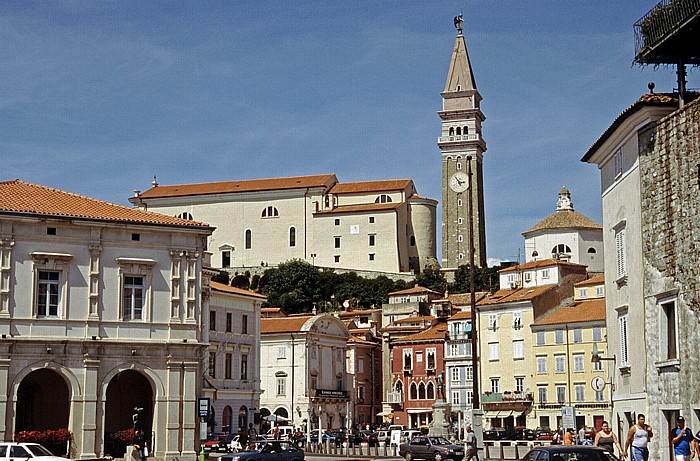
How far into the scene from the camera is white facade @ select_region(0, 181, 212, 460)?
39969mm

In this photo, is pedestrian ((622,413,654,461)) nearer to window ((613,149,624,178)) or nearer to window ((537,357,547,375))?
window ((613,149,624,178))

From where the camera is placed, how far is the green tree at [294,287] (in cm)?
13775

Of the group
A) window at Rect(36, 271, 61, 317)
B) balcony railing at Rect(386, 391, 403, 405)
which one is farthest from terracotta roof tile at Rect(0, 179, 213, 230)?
balcony railing at Rect(386, 391, 403, 405)

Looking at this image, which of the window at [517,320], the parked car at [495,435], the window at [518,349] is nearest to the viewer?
the parked car at [495,435]

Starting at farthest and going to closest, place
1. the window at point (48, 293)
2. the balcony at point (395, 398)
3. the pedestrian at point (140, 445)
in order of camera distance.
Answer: the balcony at point (395, 398) < the window at point (48, 293) < the pedestrian at point (140, 445)

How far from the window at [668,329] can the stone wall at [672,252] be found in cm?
6

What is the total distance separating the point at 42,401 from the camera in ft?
139

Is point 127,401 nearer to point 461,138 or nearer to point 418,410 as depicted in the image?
point 418,410

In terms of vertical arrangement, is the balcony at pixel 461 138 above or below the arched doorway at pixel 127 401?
above

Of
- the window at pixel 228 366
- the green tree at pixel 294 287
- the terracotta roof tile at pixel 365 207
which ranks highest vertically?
the terracotta roof tile at pixel 365 207

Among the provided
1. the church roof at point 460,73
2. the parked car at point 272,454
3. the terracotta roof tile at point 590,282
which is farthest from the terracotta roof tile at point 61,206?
the church roof at point 460,73

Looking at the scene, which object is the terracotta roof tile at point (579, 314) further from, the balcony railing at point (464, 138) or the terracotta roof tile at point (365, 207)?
the balcony railing at point (464, 138)

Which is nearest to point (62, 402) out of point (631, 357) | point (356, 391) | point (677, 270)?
point (631, 357)

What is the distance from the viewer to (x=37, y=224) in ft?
133
